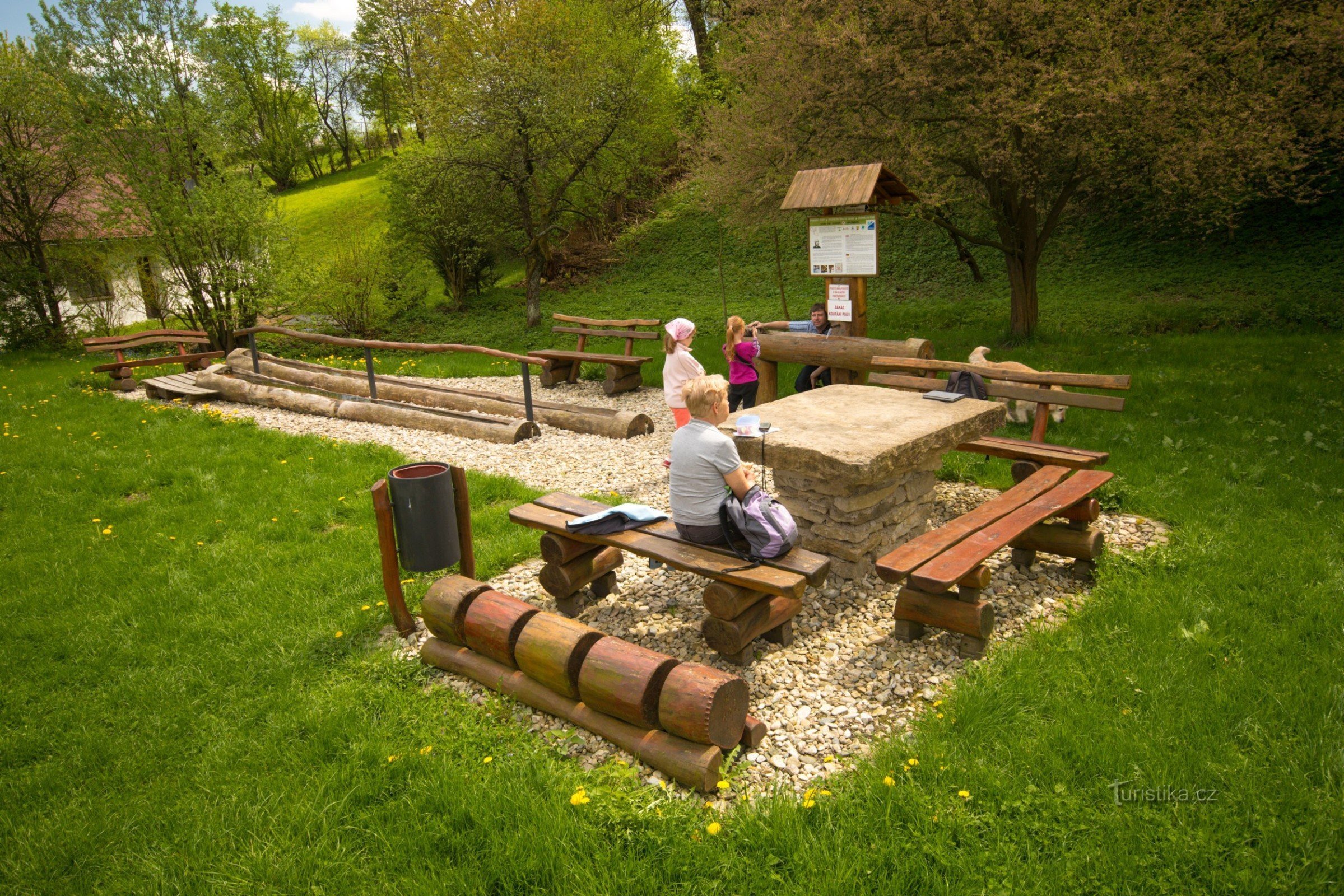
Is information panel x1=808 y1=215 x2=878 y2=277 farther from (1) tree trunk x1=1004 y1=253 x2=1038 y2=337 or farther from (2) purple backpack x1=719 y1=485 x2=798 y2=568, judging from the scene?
(1) tree trunk x1=1004 y1=253 x2=1038 y2=337

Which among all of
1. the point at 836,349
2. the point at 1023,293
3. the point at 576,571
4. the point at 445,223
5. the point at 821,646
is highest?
the point at 445,223

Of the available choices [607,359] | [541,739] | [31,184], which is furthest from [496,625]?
[31,184]

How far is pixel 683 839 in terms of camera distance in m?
3.03

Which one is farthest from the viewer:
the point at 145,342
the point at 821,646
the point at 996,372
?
the point at 145,342

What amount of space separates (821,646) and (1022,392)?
12.2ft

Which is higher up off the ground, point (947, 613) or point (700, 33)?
point (700, 33)

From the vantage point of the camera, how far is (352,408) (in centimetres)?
1058

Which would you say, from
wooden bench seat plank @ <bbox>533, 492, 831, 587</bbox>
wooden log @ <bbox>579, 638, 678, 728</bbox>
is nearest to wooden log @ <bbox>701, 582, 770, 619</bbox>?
wooden bench seat plank @ <bbox>533, 492, 831, 587</bbox>

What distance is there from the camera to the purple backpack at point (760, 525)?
411 cm

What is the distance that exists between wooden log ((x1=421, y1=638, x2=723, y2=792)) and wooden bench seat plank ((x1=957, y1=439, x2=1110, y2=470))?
3.69 metres

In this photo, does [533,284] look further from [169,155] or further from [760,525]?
[760,525]

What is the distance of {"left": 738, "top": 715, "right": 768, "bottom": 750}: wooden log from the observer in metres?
3.62

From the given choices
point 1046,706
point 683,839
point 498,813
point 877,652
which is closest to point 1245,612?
point 1046,706

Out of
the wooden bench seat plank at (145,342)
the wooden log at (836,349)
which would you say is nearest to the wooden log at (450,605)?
the wooden log at (836,349)
